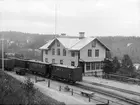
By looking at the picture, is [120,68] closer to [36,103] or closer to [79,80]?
[79,80]

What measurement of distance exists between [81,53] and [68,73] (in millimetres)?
9542

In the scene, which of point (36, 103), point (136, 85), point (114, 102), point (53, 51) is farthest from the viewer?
point (53, 51)

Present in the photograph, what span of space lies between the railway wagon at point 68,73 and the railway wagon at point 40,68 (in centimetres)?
→ 260

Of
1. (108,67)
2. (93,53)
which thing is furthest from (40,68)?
(108,67)

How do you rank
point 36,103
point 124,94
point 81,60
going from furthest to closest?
point 81,60, point 124,94, point 36,103

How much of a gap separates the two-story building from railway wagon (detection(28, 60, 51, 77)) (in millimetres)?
6028

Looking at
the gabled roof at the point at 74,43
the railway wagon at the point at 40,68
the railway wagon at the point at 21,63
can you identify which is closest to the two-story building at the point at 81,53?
the gabled roof at the point at 74,43

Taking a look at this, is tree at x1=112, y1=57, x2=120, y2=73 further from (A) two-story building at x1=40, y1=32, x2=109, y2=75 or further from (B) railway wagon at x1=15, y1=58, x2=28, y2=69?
(B) railway wagon at x1=15, y1=58, x2=28, y2=69

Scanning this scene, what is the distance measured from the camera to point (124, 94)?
72.2 ft

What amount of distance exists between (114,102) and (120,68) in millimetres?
20364

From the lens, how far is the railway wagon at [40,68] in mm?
33156

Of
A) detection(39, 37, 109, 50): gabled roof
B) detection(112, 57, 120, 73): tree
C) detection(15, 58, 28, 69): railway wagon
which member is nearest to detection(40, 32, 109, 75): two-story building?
detection(39, 37, 109, 50): gabled roof

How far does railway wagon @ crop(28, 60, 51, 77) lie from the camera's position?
33.2 m

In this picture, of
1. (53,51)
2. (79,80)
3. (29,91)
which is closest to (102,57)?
(53,51)
